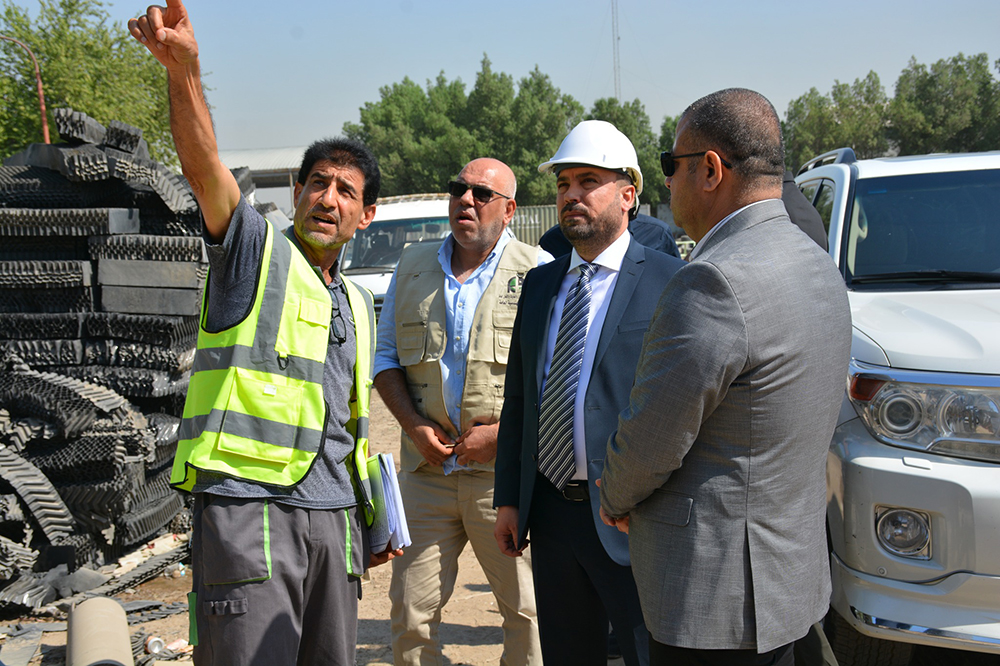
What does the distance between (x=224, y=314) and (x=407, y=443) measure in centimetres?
154

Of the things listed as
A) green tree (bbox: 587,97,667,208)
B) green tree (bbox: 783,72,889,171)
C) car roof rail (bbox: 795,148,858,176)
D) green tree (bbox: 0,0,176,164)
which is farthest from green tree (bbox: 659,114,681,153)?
car roof rail (bbox: 795,148,858,176)

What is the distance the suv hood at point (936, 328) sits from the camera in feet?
9.26

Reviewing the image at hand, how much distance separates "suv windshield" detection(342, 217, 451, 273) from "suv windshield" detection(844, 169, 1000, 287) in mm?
7482

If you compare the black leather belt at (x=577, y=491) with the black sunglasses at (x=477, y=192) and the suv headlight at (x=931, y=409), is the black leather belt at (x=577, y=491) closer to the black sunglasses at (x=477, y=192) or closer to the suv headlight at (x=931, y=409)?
the suv headlight at (x=931, y=409)

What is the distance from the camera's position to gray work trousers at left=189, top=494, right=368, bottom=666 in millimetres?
2215

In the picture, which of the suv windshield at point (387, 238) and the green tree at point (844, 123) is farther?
the green tree at point (844, 123)

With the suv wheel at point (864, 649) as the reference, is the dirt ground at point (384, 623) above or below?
below

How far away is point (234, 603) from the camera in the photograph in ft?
7.25

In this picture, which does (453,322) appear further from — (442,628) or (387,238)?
(387,238)

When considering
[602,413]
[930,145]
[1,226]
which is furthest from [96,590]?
[930,145]

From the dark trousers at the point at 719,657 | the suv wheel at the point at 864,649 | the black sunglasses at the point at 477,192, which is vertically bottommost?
the suv wheel at the point at 864,649

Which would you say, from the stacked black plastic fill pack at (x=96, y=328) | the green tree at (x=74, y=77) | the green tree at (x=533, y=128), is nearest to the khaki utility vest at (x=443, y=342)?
the stacked black plastic fill pack at (x=96, y=328)

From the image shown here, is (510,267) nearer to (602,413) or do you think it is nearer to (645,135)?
(602,413)

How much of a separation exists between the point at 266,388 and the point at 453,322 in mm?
1384
